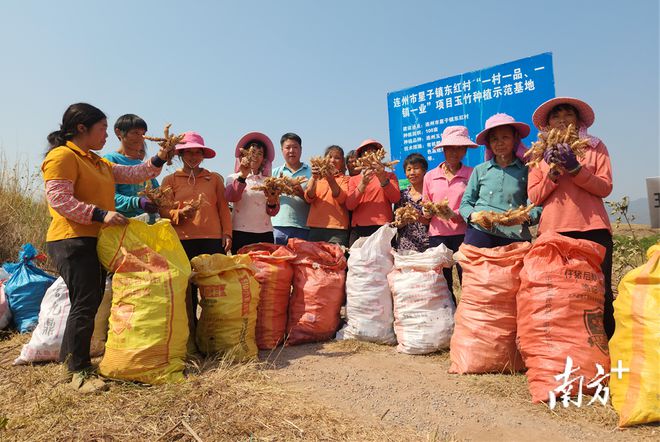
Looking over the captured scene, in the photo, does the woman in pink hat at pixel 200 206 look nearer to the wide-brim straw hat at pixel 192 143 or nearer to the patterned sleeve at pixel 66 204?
the wide-brim straw hat at pixel 192 143

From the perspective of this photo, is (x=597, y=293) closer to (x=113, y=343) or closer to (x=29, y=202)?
(x=113, y=343)

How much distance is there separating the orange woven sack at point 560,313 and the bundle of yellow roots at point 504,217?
169mm

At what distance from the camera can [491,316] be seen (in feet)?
8.82

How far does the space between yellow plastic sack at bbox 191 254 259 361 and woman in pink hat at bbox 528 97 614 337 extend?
6.43 ft

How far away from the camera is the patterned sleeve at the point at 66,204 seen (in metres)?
2.46

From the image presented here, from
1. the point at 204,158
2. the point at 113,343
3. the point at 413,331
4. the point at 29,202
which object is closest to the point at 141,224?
the point at 113,343

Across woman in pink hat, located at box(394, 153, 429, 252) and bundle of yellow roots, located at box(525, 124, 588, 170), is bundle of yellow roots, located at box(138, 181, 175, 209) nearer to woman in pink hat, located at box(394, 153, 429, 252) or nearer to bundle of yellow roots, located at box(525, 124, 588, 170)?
woman in pink hat, located at box(394, 153, 429, 252)

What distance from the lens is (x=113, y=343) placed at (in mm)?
2568

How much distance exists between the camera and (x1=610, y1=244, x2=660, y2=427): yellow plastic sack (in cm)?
200

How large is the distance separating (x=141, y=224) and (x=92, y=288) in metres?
0.45

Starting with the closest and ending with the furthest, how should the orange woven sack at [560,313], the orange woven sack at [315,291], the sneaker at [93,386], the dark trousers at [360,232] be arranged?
the orange woven sack at [560,313] < the sneaker at [93,386] < the orange woven sack at [315,291] < the dark trousers at [360,232]

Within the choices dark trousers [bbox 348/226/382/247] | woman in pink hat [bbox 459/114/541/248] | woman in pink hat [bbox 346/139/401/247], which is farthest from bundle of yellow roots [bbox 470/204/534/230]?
dark trousers [bbox 348/226/382/247]

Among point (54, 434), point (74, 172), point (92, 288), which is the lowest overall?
point (54, 434)

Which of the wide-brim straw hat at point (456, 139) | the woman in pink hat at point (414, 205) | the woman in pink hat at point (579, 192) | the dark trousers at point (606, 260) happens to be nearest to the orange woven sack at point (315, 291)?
the woman in pink hat at point (414, 205)
